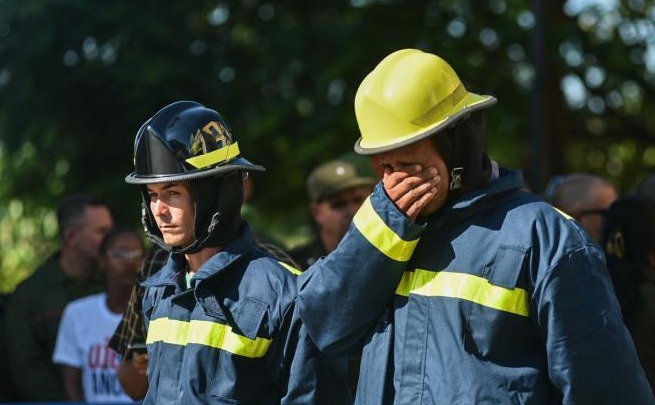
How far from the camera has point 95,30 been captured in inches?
376

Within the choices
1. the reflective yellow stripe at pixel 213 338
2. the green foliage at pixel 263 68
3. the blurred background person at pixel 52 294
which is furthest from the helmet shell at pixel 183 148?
the green foliage at pixel 263 68

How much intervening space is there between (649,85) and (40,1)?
4817 mm

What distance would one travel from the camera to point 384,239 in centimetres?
312

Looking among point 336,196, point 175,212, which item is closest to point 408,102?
point 175,212

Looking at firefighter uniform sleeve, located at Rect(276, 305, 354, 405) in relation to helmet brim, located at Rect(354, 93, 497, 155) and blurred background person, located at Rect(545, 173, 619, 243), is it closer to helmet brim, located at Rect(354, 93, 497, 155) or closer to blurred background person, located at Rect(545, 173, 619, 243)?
helmet brim, located at Rect(354, 93, 497, 155)

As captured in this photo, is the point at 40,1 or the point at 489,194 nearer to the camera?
the point at 489,194

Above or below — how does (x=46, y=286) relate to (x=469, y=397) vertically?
below

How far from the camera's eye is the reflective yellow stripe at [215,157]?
3.96 m

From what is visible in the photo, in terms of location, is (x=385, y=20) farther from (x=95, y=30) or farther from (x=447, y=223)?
(x=447, y=223)

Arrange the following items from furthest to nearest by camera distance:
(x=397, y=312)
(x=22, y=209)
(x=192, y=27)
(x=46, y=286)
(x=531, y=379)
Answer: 1. (x=22, y=209)
2. (x=192, y=27)
3. (x=46, y=286)
4. (x=397, y=312)
5. (x=531, y=379)

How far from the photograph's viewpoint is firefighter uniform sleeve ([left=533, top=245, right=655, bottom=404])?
2.96m

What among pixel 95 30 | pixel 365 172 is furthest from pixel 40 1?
pixel 365 172

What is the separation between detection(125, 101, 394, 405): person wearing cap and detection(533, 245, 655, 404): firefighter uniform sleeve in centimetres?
99

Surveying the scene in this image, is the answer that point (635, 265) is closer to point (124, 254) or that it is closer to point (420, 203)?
point (420, 203)
